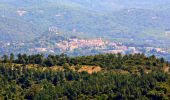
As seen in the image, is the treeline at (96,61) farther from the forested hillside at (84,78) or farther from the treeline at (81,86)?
the treeline at (81,86)

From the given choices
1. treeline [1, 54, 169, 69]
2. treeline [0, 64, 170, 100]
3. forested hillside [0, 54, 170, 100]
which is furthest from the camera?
treeline [1, 54, 169, 69]

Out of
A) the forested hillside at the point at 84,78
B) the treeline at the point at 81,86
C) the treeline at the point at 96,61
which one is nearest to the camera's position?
the treeline at the point at 81,86

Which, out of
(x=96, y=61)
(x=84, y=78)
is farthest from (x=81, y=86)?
(x=96, y=61)

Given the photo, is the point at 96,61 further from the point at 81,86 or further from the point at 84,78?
the point at 81,86

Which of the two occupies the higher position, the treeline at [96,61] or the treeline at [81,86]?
A: the treeline at [96,61]

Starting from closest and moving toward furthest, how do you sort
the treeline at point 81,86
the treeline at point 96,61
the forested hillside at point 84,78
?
1. the treeline at point 81,86
2. the forested hillside at point 84,78
3. the treeline at point 96,61

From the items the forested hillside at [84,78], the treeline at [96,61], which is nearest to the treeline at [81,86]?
the forested hillside at [84,78]

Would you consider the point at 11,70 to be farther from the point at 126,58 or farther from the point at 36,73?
the point at 126,58

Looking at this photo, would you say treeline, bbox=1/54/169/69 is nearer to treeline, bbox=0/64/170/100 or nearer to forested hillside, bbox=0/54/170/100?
forested hillside, bbox=0/54/170/100

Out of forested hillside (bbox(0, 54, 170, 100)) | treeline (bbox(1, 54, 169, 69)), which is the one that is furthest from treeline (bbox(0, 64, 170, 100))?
treeline (bbox(1, 54, 169, 69))
